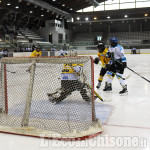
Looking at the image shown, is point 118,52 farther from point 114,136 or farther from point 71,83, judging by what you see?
point 114,136

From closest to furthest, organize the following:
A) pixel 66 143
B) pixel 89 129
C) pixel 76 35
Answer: pixel 66 143, pixel 89 129, pixel 76 35

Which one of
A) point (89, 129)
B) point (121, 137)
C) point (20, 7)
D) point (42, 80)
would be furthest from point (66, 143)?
point (20, 7)

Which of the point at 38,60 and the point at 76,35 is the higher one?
the point at 76,35

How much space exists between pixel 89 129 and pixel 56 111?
81 centimetres

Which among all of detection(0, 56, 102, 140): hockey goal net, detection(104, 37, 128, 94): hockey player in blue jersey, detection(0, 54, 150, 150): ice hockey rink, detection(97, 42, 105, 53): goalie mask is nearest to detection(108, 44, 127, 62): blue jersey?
detection(104, 37, 128, 94): hockey player in blue jersey

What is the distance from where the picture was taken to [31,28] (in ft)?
90.5

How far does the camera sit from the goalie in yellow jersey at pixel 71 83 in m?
2.78

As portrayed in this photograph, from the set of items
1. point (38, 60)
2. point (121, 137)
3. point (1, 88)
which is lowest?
point (121, 137)

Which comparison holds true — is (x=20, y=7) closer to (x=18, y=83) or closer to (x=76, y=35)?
(x=76, y=35)

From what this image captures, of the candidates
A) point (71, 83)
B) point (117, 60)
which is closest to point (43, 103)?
point (71, 83)

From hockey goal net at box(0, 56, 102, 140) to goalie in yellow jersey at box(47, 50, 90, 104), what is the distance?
40 mm

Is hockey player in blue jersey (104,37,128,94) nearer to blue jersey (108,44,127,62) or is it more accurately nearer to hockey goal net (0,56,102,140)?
blue jersey (108,44,127,62)

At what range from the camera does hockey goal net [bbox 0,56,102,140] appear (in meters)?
2.25

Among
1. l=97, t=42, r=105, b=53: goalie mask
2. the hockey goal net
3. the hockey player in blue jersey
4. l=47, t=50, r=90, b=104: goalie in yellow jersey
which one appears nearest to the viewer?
the hockey goal net
